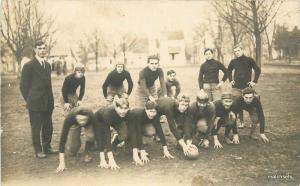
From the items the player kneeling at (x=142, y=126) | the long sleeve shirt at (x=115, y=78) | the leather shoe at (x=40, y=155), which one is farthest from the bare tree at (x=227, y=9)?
the leather shoe at (x=40, y=155)

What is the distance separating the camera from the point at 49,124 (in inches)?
164

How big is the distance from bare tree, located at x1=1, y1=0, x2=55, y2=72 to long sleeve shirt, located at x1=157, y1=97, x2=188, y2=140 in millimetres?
2258

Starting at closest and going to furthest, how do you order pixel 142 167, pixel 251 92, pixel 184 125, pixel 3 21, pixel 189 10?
pixel 142 167 → pixel 184 125 → pixel 251 92 → pixel 3 21 → pixel 189 10

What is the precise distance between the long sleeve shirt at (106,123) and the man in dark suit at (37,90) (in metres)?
0.72

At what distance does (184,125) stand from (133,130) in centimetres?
65

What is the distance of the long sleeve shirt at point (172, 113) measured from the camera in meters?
4.05

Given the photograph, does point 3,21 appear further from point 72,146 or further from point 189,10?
point 189,10

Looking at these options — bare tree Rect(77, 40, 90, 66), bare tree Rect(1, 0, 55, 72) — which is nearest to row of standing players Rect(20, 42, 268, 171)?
bare tree Rect(1, 0, 55, 72)

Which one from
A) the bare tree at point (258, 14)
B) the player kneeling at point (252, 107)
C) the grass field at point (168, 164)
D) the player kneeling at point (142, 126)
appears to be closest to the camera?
the grass field at point (168, 164)

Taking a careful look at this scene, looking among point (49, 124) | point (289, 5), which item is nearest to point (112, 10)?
point (49, 124)

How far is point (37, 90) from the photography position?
3988mm

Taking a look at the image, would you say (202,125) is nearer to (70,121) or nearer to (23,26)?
(70,121)

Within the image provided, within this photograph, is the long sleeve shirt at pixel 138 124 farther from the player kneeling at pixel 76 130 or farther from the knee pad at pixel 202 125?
the knee pad at pixel 202 125

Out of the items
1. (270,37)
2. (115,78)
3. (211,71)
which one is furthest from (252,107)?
(270,37)
